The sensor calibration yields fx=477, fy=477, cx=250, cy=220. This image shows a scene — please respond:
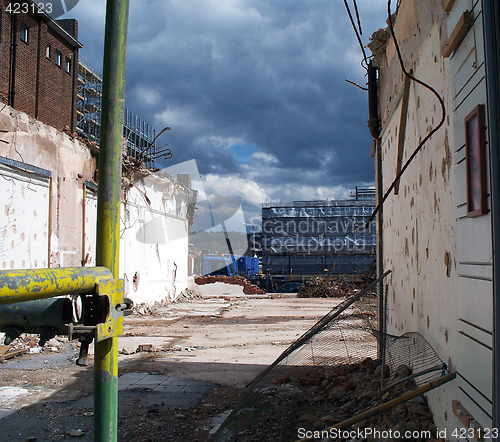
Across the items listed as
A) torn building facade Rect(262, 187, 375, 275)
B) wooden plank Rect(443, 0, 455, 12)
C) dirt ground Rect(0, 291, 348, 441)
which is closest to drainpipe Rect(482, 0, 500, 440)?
wooden plank Rect(443, 0, 455, 12)

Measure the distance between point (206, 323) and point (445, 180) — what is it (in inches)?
479

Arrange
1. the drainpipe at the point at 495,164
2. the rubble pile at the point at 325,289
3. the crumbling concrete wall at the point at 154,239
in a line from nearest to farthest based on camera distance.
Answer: the drainpipe at the point at 495,164
the crumbling concrete wall at the point at 154,239
the rubble pile at the point at 325,289

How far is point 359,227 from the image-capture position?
36.1 meters

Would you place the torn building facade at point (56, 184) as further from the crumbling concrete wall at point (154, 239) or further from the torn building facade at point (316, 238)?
the torn building facade at point (316, 238)

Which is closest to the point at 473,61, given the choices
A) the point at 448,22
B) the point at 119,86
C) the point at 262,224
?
the point at 448,22

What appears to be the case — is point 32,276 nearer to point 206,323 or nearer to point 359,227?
point 206,323

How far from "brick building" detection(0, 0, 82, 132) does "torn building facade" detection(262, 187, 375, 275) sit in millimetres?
17942

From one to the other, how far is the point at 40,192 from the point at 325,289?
18.1m

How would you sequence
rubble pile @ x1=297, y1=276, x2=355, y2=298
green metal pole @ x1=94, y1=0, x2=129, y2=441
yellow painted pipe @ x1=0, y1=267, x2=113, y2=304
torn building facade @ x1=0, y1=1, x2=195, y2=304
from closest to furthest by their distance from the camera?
yellow painted pipe @ x1=0, y1=267, x2=113, y2=304 → green metal pole @ x1=94, y1=0, x2=129, y2=441 → torn building facade @ x1=0, y1=1, x2=195, y2=304 → rubble pile @ x1=297, y1=276, x2=355, y2=298

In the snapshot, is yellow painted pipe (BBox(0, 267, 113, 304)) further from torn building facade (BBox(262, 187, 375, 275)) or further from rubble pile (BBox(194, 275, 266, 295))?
torn building facade (BBox(262, 187, 375, 275))

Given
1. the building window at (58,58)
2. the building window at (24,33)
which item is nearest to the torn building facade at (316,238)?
the building window at (58,58)

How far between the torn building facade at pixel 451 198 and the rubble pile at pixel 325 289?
2076cm

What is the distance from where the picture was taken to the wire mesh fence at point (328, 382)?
12.8 ft

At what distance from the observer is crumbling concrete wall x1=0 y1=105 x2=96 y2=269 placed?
10.2m
